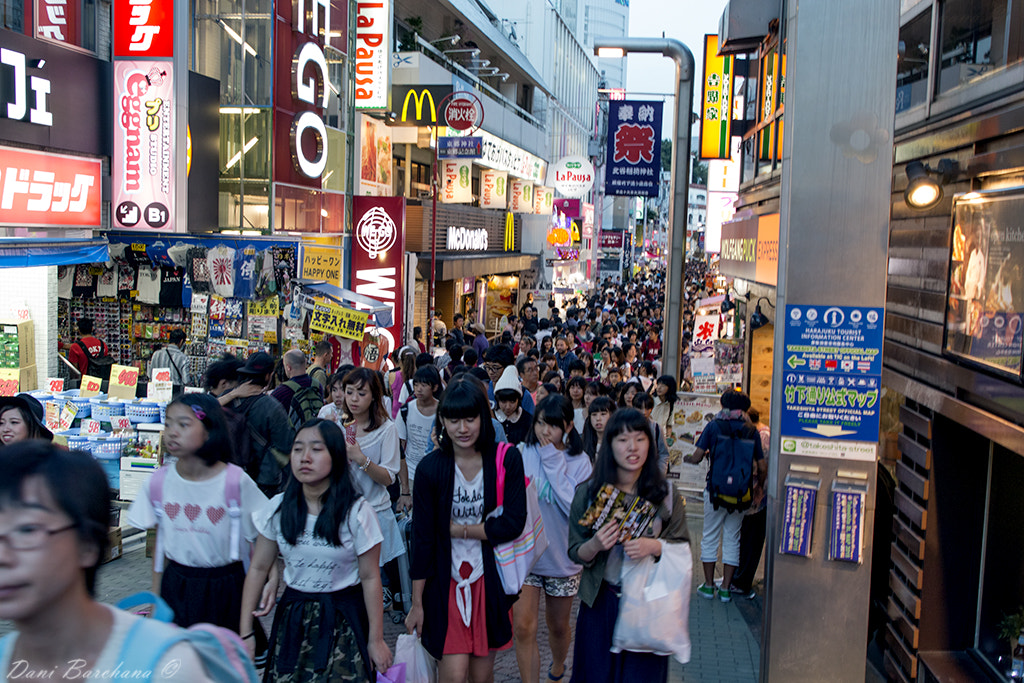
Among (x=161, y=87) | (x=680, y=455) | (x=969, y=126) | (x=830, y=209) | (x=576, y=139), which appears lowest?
(x=680, y=455)

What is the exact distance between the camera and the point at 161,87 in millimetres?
12742

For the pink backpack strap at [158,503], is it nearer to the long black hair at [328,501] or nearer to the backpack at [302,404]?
the long black hair at [328,501]

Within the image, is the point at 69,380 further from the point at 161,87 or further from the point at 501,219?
the point at 501,219

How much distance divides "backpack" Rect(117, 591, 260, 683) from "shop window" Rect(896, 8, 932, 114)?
630 centimetres

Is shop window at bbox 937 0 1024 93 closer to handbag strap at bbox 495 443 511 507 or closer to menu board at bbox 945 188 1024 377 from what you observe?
menu board at bbox 945 188 1024 377

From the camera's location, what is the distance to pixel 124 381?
993 centimetres

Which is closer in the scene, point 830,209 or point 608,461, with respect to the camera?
point 608,461

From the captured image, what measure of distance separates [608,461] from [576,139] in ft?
201

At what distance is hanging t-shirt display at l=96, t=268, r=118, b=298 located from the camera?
13.9 m

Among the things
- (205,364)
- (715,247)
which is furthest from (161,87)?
(715,247)

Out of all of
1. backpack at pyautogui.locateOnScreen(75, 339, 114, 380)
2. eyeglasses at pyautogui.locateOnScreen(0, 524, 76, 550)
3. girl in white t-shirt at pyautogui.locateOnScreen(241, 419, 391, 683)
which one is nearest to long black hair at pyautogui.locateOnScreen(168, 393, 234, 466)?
girl in white t-shirt at pyautogui.locateOnScreen(241, 419, 391, 683)

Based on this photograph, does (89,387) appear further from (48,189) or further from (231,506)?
(231,506)

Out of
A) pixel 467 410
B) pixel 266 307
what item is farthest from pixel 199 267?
pixel 467 410

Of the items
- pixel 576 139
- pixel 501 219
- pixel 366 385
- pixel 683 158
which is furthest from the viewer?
pixel 576 139
